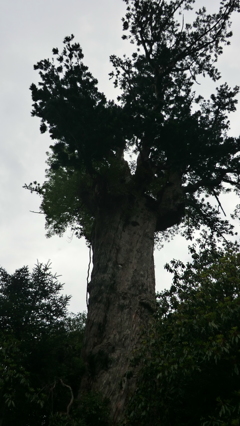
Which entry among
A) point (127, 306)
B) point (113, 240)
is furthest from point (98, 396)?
point (113, 240)

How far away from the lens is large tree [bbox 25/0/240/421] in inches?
440

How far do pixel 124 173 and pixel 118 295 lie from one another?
5297mm

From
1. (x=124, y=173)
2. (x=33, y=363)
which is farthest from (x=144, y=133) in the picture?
(x=33, y=363)

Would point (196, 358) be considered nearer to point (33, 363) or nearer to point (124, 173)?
point (33, 363)

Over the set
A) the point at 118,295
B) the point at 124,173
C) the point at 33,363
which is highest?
the point at 124,173

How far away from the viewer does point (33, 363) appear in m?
10.1

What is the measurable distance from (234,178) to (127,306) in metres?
8.63

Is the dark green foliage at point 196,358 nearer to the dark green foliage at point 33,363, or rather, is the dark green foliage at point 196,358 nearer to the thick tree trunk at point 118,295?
the thick tree trunk at point 118,295

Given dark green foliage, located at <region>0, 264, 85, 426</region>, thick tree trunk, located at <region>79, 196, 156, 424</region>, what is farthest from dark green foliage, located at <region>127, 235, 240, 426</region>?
dark green foliage, located at <region>0, 264, 85, 426</region>

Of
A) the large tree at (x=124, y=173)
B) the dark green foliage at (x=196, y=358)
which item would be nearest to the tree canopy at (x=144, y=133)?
the large tree at (x=124, y=173)

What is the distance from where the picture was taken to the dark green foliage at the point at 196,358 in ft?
21.4

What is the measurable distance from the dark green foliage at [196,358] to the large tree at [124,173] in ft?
6.11

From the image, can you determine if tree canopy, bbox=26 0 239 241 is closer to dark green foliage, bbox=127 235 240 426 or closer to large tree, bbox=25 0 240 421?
large tree, bbox=25 0 240 421

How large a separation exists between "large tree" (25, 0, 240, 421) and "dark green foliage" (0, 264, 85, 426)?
2.01ft
